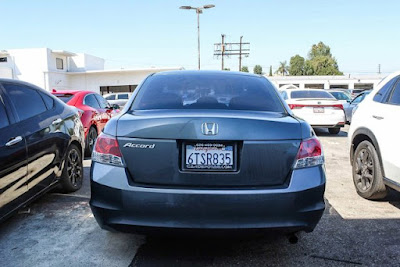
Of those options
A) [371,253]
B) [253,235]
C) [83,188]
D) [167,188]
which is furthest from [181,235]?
[83,188]

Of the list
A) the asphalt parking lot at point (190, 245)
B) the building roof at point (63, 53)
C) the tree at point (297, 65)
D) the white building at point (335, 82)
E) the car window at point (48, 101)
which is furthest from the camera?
the tree at point (297, 65)

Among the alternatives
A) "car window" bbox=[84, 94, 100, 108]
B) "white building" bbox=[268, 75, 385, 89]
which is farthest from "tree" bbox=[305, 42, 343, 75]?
"car window" bbox=[84, 94, 100, 108]

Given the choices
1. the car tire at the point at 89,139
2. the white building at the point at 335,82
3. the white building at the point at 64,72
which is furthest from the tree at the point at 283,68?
the car tire at the point at 89,139

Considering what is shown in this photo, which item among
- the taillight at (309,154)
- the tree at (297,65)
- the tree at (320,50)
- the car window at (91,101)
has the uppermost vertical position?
the tree at (320,50)

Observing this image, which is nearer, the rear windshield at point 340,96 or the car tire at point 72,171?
the car tire at point 72,171

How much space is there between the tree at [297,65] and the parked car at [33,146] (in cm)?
9966

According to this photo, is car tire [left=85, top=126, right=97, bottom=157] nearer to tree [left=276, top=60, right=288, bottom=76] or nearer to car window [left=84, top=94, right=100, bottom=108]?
car window [left=84, top=94, right=100, bottom=108]

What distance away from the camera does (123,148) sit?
7.93 ft

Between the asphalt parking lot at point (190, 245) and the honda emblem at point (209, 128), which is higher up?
the honda emblem at point (209, 128)

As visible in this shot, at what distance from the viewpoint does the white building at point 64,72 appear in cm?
3284

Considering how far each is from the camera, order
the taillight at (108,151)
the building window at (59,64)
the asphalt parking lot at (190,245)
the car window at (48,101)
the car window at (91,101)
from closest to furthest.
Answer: the taillight at (108,151) < the asphalt parking lot at (190,245) < the car window at (48,101) < the car window at (91,101) < the building window at (59,64)

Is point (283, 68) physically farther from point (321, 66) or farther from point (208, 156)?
point (208, 156)

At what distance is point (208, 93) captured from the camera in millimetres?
3230

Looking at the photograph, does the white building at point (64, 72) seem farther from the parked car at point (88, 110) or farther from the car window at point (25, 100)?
the car window at point (25, 100)
